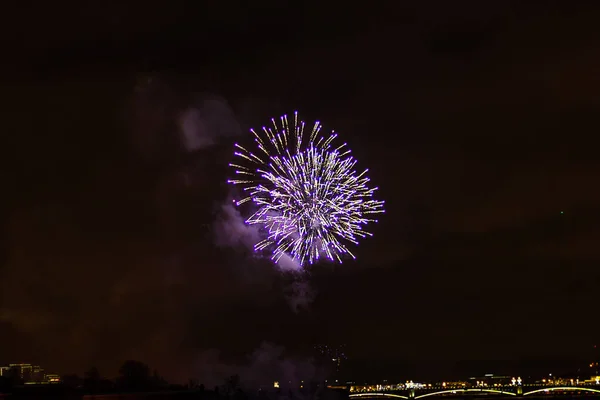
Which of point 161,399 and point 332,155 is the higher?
point 332,155

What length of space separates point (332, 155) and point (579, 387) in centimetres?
16352

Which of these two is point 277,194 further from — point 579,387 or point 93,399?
point 579,387

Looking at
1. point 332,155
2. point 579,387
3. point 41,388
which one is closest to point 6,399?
point 41,388

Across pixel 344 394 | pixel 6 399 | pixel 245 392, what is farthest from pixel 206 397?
pixel 344 394

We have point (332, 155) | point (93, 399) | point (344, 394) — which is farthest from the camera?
→ point (344, 394)

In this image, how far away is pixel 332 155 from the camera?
56.8m

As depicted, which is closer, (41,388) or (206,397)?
(41,388)

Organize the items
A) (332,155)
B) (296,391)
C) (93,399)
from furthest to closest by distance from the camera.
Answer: (296,391), (93,399), (332,155)

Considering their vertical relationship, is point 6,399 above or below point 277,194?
below

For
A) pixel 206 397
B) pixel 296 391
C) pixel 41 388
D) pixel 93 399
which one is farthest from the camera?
pixel 296 391

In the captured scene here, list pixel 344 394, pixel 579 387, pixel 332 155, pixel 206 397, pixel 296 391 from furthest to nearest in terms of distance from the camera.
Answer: pixel 579 387 → pixel 344 394 → pixel 296 391 → pixel 206 397 → pixel 332 155

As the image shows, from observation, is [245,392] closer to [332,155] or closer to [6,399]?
[6,399]

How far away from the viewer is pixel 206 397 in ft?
363

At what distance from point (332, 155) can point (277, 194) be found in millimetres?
5323
